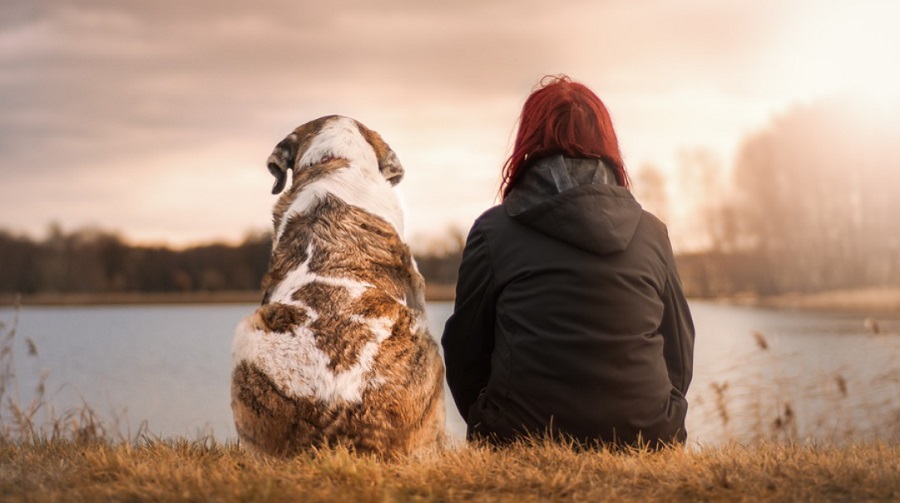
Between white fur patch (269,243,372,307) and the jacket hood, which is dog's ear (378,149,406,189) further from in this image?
the jacket hood

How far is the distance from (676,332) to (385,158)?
2345 millimetres

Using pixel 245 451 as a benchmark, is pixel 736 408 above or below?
below

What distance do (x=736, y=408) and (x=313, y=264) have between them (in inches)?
336

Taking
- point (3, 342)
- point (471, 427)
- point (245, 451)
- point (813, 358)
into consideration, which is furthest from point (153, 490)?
point (813, 358)

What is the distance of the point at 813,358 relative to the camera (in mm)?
15148

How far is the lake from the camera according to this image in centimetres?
988

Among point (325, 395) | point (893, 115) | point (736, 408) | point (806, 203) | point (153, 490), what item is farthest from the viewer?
point (806, 203)

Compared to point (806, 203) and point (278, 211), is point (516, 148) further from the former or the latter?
point (806, 203)

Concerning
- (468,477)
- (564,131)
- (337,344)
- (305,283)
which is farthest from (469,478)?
(564,131)

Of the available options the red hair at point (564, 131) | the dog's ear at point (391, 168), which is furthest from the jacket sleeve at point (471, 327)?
the dog's ear at point (391, 168)

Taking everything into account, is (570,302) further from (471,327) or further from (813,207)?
(813,207)

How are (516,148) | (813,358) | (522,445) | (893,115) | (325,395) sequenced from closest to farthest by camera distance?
(325,395)
(522,445)
(516,148)
(813,358)
(893,115)

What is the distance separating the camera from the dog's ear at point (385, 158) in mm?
5520

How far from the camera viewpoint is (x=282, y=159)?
5.68 m
